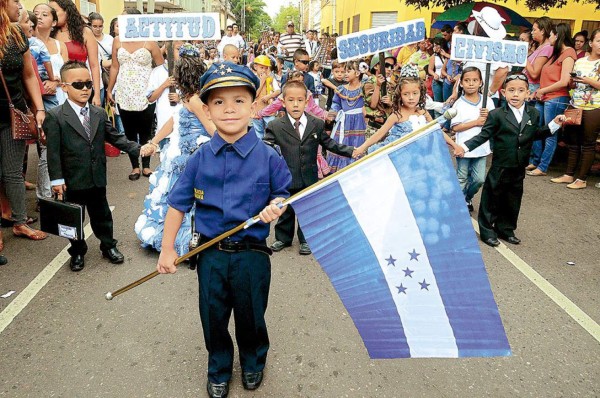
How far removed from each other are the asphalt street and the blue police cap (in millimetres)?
1666

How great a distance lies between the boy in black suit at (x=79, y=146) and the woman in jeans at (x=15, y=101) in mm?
715

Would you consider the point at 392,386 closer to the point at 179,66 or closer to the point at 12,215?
the point at 179,66

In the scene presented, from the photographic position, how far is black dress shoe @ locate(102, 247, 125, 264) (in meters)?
4.48

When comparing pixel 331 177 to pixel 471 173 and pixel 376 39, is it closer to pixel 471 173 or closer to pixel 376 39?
pixel 471 173

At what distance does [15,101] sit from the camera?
4.61 m

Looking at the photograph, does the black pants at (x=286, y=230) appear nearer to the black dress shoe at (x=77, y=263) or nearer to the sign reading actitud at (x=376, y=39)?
the black dress shoe at (x=77, y=263)

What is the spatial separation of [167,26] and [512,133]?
3752 millimetres

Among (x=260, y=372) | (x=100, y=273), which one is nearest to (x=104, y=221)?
(x=100, y=273)

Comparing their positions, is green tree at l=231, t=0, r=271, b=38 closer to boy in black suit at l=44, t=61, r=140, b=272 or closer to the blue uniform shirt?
boy in black suit at l=44, t=61, r=140, b=272

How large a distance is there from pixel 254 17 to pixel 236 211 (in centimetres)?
11439

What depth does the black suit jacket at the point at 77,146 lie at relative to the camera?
398cm

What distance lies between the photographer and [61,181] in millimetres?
4016

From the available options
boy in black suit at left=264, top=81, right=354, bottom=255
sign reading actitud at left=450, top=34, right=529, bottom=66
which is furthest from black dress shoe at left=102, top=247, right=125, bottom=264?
sign reading actitud at left=450, top=34, right=529, bottom=66

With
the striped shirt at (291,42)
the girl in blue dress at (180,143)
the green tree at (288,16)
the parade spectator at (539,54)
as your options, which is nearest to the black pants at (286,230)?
the girl in blue dress at (180,143)
